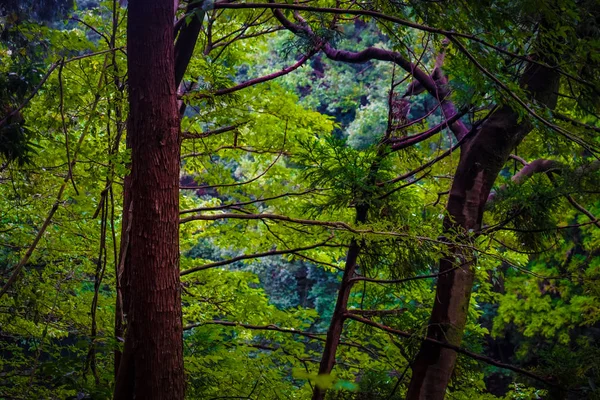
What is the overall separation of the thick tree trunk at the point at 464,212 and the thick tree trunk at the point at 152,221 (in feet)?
5.46

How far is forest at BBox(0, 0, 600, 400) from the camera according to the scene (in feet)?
7.70

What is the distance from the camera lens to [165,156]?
7.77 feet

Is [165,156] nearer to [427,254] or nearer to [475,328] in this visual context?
[427,254]

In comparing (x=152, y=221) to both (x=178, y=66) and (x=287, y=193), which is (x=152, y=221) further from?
(x=287, y=193)

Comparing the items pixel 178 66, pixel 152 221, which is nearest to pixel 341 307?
pixel 152 221

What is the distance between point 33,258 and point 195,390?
1622 mm

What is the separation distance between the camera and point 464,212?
351 centimetres

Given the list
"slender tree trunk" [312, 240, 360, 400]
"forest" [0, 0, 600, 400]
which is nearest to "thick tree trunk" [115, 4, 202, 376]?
"forest" [0, 0, 600, 400]

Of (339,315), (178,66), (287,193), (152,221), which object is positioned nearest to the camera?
(152,221)

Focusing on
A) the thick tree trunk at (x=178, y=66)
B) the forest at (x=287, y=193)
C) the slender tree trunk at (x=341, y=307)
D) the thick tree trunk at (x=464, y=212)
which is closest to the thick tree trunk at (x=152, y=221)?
the forest at (x=287, y=193)

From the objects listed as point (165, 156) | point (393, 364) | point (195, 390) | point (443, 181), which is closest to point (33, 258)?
point (195, 390)

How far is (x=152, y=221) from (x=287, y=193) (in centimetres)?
151

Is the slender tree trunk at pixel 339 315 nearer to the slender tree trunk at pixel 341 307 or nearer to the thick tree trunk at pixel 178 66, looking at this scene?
the slender tree trunk at pixel 341 307

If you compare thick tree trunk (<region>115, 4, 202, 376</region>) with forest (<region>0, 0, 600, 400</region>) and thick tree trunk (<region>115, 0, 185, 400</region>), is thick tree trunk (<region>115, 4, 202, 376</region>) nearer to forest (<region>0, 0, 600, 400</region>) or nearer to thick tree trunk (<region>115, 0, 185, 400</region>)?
forest (<region>0, 0, 600, 400</region>)
